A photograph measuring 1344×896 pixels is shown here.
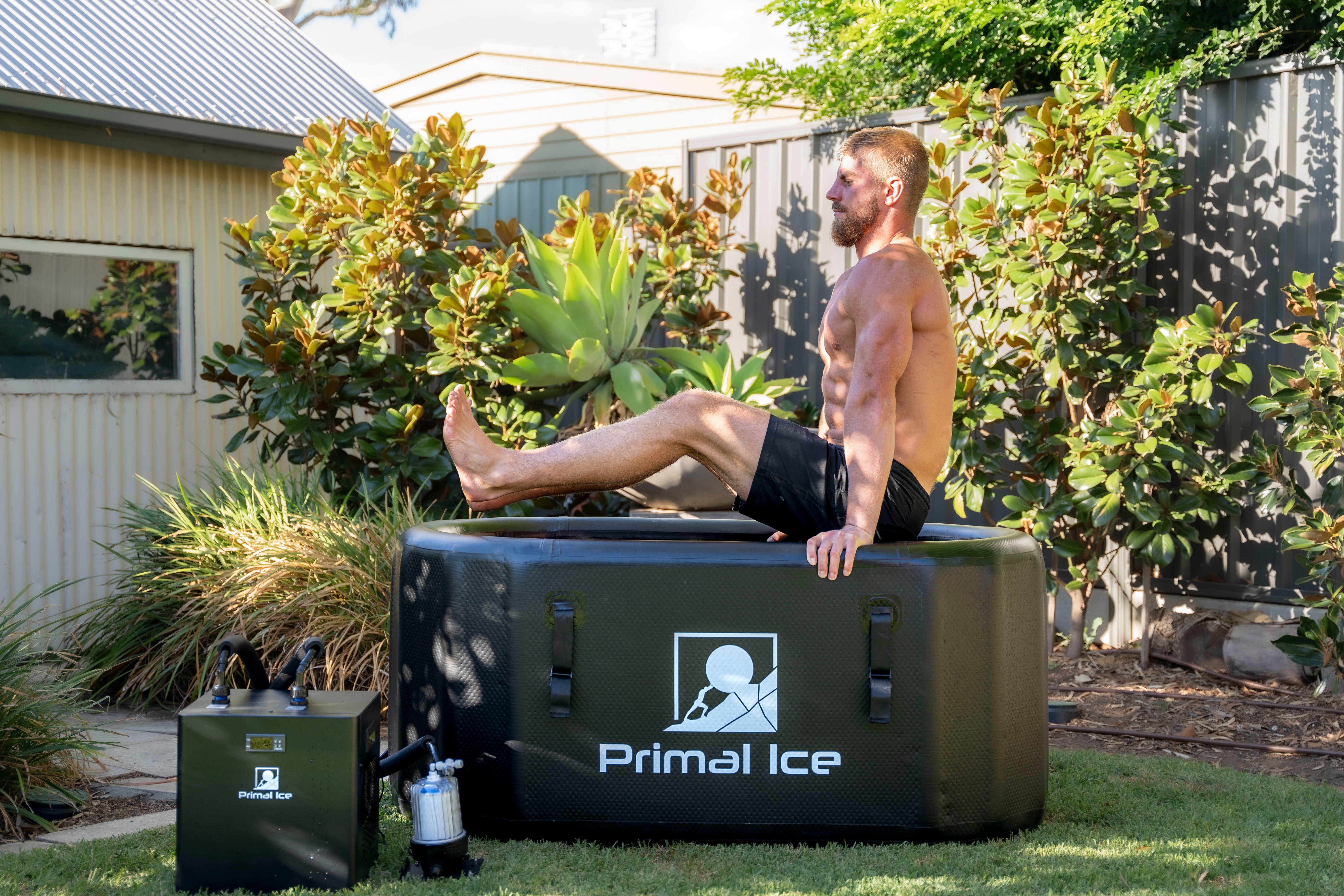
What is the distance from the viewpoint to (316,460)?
599cm

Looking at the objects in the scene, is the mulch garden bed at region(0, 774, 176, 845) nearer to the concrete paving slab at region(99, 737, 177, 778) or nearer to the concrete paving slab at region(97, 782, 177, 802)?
the concrete paving slab at region(97, 782, 177, 802)

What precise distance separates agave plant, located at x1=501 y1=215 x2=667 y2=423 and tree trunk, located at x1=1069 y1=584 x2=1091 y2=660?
202cm

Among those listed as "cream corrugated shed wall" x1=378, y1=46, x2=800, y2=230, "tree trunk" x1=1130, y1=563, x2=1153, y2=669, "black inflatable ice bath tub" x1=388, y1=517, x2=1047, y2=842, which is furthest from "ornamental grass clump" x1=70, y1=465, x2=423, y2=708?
"cream corrugated shed wall" x1=378, y1=46, x2=800, y2=230

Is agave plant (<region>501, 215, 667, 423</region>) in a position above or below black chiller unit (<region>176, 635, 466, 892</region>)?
above

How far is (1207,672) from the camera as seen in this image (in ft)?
17.2

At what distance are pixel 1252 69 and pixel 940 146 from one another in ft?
4.27

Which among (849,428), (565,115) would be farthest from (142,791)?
(565,115)

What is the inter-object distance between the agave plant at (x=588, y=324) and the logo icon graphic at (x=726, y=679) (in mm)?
2669

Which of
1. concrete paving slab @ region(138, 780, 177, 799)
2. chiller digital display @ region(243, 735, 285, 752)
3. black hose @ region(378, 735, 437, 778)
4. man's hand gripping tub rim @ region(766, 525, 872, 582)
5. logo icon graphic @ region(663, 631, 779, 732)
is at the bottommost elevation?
concrete paving slab @ region(138, 780, 177, 799)

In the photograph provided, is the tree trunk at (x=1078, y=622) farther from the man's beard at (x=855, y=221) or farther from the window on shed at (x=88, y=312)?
the window on shed at (x=88, y=312)

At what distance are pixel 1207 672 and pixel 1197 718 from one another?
0.70 meters

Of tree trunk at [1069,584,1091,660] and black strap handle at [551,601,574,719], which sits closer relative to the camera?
black strap handle at [551,601,574,719]

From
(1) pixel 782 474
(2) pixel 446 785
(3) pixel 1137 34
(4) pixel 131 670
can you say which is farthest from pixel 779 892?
(3) pixel 1137 34

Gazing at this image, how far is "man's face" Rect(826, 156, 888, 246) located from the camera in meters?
3.38
